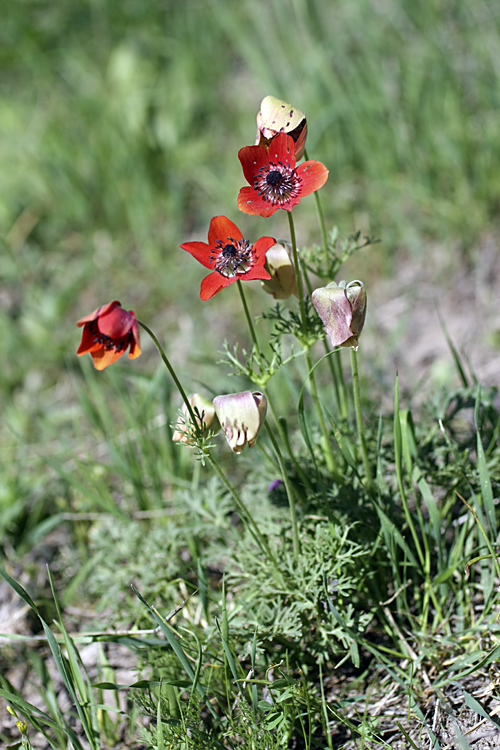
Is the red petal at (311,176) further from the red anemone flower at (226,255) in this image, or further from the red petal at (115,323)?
the red petal at (115,323)

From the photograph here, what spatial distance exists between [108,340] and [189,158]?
2619 mm

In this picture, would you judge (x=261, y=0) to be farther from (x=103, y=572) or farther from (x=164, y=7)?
(x=103, y=572)

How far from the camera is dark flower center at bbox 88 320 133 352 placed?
4.30ft

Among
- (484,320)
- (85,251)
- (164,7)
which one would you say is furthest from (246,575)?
(164,7)

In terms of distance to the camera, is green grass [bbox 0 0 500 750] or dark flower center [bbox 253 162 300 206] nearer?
dark flower center [bbox 253 162 300 206]

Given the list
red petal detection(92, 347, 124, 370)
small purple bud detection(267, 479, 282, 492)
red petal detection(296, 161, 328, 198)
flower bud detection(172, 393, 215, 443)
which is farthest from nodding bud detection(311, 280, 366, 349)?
small purple bud detection(267, 479, 282, 492)

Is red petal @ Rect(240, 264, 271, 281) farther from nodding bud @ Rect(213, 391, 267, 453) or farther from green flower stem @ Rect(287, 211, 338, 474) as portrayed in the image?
nodding bud @ Rect(213, 391, 267, 453)

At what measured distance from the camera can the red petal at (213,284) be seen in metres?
1.27

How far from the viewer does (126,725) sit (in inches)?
66.6

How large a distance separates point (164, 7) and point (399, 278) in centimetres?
296

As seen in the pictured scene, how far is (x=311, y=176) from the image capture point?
1.30 meters

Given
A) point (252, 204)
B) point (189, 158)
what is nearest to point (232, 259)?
point (252, 204)

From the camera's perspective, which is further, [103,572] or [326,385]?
[326,385]

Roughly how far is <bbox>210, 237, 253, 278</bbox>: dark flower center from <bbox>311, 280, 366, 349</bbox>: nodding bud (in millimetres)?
166
